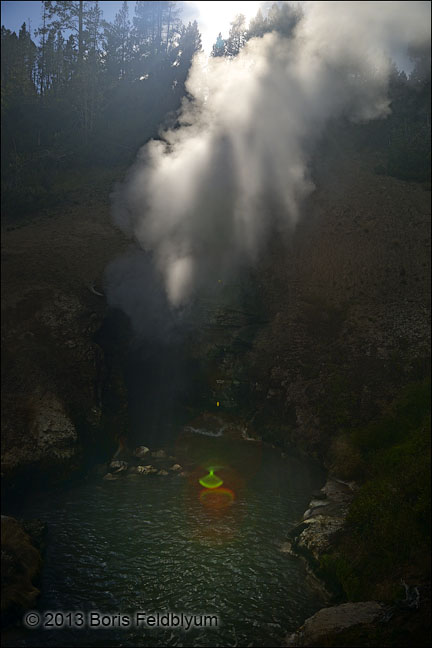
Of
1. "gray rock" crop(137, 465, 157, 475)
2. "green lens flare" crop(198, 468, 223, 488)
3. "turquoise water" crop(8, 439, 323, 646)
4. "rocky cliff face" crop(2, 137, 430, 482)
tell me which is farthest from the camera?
"rocky cliff face" crop(2, 137, 430, 482)

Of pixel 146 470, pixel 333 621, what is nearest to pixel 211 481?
pixel 146 470

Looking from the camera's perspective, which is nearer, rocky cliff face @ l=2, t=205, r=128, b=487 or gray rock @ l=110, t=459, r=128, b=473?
rocky cliff face @ l=2, t=205, r=128, b=487

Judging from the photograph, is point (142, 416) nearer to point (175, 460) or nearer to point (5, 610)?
point (175, 460)

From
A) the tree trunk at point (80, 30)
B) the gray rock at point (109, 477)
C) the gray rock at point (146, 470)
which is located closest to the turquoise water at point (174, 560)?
the gray rock at point (109, 477)

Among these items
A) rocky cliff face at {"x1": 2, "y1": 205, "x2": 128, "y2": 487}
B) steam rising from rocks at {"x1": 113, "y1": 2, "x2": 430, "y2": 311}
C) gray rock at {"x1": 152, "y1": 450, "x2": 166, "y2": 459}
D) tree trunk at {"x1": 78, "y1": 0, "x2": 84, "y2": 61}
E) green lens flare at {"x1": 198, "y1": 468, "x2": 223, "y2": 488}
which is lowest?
green lens flare at {"x1": 198, "y1": 468, "x2": 223, "y2": 488}

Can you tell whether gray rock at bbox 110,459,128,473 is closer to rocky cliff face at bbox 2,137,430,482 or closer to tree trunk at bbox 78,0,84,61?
rocky cliff face at bbox 2,137,430,482

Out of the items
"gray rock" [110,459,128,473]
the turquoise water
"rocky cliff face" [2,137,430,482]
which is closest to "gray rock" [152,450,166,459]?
"gray rock" [110,459,128,473]

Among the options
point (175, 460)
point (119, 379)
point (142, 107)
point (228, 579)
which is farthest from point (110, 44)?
point (228, 579)
